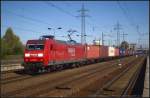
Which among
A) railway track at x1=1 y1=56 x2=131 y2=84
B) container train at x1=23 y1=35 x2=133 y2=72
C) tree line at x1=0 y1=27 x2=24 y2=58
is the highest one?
tree line at x1=0 y1=27 x2=24 y2=58

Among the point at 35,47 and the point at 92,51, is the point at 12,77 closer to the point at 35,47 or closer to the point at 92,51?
the point at 35,47

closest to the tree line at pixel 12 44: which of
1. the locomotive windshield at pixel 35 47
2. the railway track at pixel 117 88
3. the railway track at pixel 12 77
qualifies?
the locomotive windshield at pixel 35 47

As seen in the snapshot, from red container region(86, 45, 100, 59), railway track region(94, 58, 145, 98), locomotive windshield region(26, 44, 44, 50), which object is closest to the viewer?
railway track region(94, 58, 145, 98)

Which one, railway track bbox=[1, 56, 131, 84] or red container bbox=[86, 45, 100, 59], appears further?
red container bbox=[86, 45, 100, 59]

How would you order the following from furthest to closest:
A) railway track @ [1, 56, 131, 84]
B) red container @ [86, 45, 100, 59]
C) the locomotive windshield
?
red container @ [86, 45, 100, 59] < the locomotive windshield < railway track @ [1, 56, 131, 84]

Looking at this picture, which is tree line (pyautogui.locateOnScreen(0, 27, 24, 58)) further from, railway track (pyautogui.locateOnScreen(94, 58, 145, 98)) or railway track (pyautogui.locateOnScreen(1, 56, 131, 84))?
railway track (pyautogui.locateOnScreen(94, 58, 145, 98))

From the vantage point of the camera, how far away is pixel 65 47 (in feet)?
107

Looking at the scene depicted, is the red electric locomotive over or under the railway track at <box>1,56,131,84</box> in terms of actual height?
over

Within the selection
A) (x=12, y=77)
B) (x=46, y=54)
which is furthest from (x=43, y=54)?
(x=12, y=77)

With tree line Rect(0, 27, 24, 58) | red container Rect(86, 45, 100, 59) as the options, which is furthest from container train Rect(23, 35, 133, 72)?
tree line Rect(0, 27, 24, 58)

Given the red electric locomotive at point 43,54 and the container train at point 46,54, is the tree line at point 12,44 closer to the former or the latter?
the container train at point 46,54

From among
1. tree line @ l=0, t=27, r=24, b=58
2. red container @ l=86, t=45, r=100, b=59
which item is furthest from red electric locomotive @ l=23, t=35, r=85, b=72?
tree line @ l=0, t=27, r=24, b=58

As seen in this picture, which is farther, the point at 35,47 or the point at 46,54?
the point at 35,47

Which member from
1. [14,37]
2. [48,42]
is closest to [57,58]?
[48,42]
